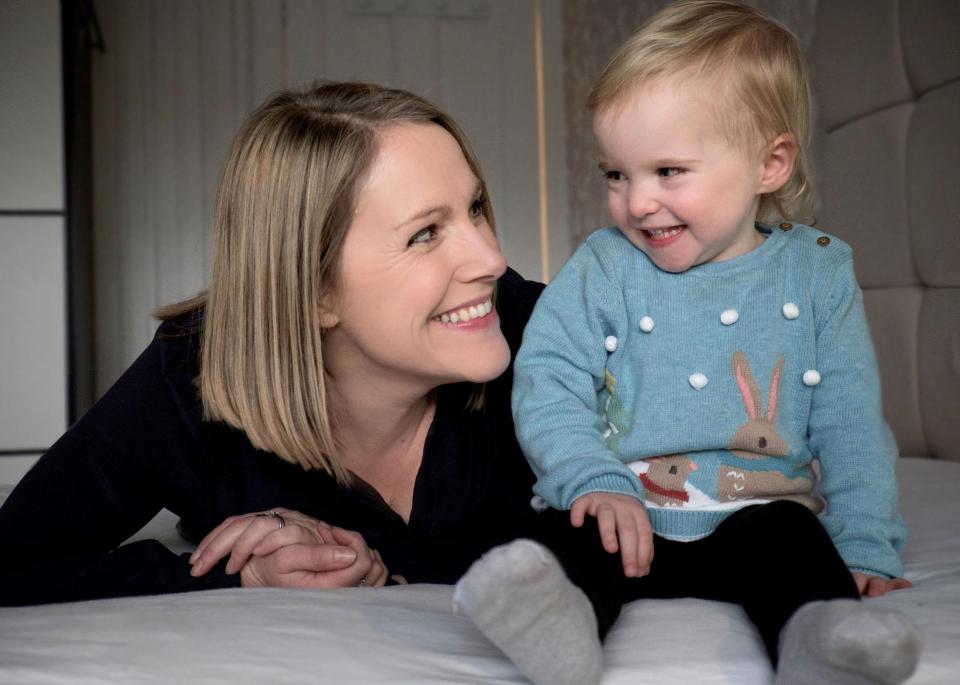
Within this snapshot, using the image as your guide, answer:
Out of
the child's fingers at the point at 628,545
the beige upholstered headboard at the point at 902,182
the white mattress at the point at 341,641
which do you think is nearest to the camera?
the white mattress at the point at 341,641

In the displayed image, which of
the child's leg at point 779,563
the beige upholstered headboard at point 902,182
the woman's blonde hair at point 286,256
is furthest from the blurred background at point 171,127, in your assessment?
the child's leg at point 779,563

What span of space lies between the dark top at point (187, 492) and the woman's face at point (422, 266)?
0.56 ft

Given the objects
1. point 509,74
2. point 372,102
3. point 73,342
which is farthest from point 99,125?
point 372,102

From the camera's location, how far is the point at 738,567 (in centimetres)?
102

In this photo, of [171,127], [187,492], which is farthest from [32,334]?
[187,492]

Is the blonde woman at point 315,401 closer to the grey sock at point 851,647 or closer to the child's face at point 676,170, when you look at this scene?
the child's face at point 676,170

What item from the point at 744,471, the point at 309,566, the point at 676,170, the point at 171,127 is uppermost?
the point at 171,127

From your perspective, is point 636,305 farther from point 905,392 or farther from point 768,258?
point 905,392

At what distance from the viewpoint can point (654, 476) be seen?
1.15 metres

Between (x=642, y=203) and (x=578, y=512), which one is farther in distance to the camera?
(x=642, y=203)

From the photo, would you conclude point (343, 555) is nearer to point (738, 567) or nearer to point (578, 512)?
point (578, 512)

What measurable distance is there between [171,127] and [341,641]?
11.2 feet

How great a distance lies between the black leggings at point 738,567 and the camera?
89cm

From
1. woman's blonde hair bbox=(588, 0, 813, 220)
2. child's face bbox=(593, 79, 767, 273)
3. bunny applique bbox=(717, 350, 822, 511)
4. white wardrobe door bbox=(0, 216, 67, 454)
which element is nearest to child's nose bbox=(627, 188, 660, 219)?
child's face bbox=(593, 79, 767, 273)
